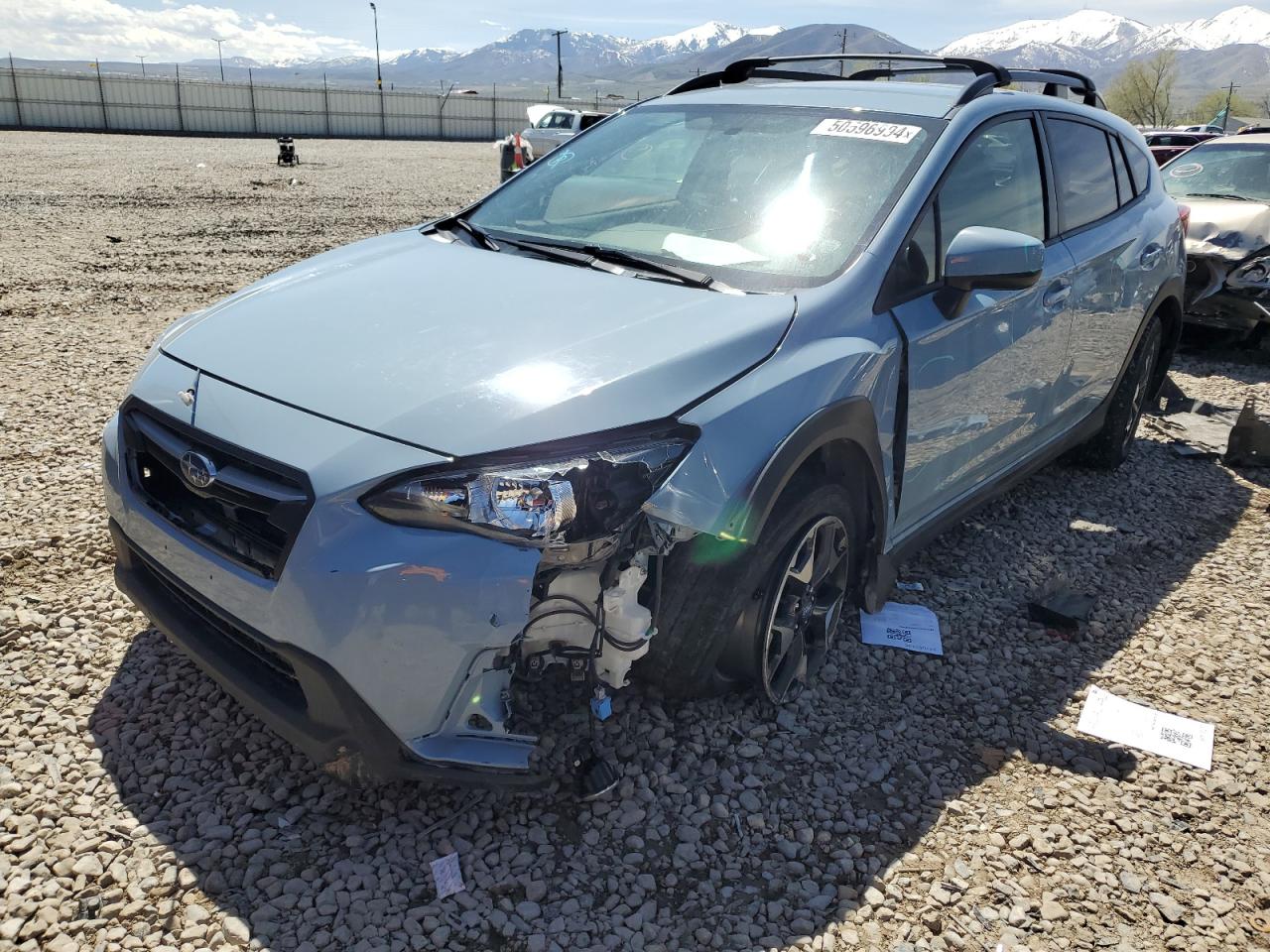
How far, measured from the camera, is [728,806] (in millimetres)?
2705

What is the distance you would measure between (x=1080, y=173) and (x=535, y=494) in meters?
3.36

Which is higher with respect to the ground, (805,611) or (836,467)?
(836,467)

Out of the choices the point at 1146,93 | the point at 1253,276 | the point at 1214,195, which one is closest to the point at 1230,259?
the point at 1253,276

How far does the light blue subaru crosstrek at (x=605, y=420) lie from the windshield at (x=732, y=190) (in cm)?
1

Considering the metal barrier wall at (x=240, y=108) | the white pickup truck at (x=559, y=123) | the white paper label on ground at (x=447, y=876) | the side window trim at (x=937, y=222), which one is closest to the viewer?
the white paper label on ground at (x=447, y=876)

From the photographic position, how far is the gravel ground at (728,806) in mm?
2324

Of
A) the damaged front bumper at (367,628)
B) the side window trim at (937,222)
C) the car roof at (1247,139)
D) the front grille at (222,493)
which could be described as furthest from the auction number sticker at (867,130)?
the car roof at (1247,139)

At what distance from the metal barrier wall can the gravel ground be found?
137ft

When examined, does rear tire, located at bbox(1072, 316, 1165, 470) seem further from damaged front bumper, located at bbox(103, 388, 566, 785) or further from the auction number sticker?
damaged front bumper, located at bbox(103, 388, 566, 785)

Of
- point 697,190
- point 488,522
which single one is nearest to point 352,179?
point 697,190

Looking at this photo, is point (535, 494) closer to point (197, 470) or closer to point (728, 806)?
point (197, 470)

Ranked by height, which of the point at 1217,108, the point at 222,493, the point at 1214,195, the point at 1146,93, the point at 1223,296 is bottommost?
the point at 1223,296

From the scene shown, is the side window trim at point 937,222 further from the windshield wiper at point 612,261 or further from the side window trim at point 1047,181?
the windshield wiper at point 612,261

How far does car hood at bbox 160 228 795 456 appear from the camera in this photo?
Answer: 227 centimetres
